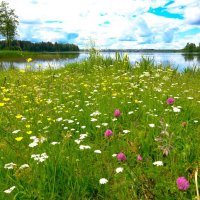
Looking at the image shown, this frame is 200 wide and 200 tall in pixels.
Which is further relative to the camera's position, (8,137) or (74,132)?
(74,132)

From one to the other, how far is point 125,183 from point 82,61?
1249 centimetres

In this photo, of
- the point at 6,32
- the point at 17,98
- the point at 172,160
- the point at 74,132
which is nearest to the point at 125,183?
the point at 172,160

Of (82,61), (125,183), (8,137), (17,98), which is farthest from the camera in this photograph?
(82,61)

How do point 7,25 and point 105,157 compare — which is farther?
point 7,25

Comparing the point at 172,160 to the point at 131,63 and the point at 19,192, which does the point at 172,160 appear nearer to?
the point at 19,192

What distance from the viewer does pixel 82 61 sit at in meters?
15.2

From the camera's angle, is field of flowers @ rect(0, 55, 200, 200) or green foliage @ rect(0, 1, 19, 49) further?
green foliage @ rect(0, 1, 19, 49)

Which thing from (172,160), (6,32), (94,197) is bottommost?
(94,197)

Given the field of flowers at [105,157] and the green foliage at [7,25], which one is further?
→ the green foliage at [7,25]

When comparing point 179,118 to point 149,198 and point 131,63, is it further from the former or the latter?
point 131,63

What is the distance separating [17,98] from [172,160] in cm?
498

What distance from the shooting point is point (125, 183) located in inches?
121

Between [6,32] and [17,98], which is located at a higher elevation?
[6,32]

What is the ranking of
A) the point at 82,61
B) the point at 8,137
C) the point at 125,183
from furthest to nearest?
the point at 82,61, the point at 8,137, the point at 125,183
